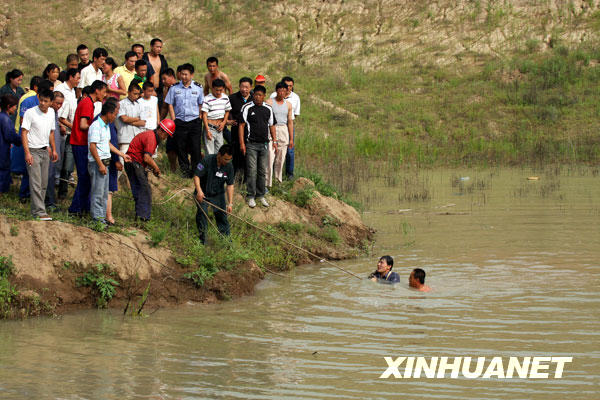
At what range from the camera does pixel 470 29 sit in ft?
119

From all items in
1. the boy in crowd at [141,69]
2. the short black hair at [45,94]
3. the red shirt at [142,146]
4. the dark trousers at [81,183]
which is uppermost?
the boy in crowd at [141,69]

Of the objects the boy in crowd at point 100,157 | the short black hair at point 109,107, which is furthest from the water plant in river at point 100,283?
the short black hair at point 109,107

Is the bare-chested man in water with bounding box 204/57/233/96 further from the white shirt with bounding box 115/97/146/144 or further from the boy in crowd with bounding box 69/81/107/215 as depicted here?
the boy in crowd with bounding box 69/81/107/215

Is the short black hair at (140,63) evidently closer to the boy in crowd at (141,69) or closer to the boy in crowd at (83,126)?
the boy in crowd at (141,69)

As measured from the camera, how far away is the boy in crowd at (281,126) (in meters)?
14.2

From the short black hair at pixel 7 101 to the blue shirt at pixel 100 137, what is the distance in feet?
5.83

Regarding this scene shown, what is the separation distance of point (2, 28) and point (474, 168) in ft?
73.8

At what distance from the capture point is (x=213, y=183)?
38.2 feet

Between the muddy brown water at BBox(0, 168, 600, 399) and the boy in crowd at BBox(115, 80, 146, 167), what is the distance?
3.21m

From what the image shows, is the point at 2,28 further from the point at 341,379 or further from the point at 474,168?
the point at 341,379

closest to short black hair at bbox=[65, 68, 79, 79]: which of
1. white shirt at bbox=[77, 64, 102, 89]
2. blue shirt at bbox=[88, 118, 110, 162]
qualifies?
white shirt at bbox=[77, 64, 102, 89]

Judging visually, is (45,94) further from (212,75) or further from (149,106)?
(212,75)

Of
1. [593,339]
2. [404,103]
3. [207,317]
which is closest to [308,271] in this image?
[207,317]

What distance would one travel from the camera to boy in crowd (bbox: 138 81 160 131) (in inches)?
492
